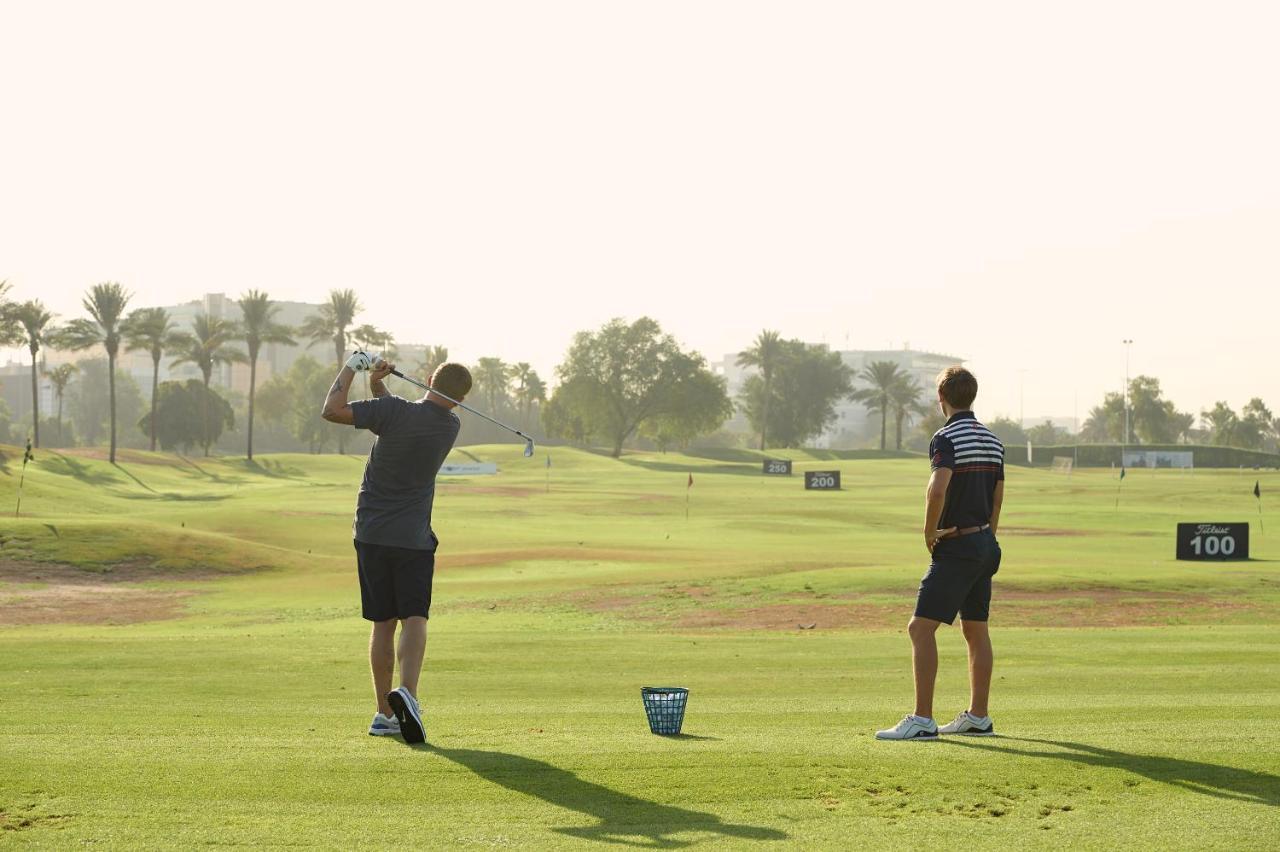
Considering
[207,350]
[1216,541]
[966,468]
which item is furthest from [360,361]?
[207,350]

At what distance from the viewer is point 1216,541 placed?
1593 inches

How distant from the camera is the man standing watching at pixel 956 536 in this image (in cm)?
1017

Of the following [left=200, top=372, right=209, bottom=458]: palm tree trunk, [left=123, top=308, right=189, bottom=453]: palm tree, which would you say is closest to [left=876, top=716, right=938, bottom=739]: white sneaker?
[left=123, top=308, right=189, bottom=453]: palm tree

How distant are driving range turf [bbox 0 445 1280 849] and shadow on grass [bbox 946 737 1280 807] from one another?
0.11ft

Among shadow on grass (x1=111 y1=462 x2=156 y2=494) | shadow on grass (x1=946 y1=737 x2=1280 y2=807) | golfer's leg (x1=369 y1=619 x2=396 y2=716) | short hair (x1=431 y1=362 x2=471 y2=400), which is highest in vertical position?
short hair (x1=431 y1=362 x2=471 y2=400)

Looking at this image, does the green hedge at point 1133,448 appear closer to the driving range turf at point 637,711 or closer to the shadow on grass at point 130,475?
the shadow on grass at point 130,475

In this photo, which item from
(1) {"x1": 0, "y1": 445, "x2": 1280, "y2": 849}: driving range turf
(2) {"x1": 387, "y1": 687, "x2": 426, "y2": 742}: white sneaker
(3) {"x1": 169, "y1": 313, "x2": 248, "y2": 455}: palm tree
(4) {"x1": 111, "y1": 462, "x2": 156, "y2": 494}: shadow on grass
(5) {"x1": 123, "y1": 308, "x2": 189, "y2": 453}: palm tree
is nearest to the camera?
(1) {"x1": 0, "y1": 445, "x2": 1280, "y2": 849}: driving range turf

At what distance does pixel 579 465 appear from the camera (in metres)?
140

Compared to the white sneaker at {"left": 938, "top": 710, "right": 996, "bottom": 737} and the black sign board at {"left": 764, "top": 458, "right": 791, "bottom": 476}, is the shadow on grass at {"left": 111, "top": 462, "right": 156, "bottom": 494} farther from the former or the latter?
the white sneaker at {"left": 938, "top": 710, "right": 996, "bottom": 737}

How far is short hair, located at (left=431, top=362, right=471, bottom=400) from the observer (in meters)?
10.4

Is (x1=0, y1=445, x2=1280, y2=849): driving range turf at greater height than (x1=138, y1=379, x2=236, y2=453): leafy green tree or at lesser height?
lesser

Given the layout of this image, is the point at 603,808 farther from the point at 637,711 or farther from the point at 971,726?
the point at 637,711

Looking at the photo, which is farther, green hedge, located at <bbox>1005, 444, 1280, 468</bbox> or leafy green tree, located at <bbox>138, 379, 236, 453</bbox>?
green hedge, located at <bbox>1005, 444, 1280, 468</bbox>

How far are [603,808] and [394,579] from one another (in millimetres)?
3078
